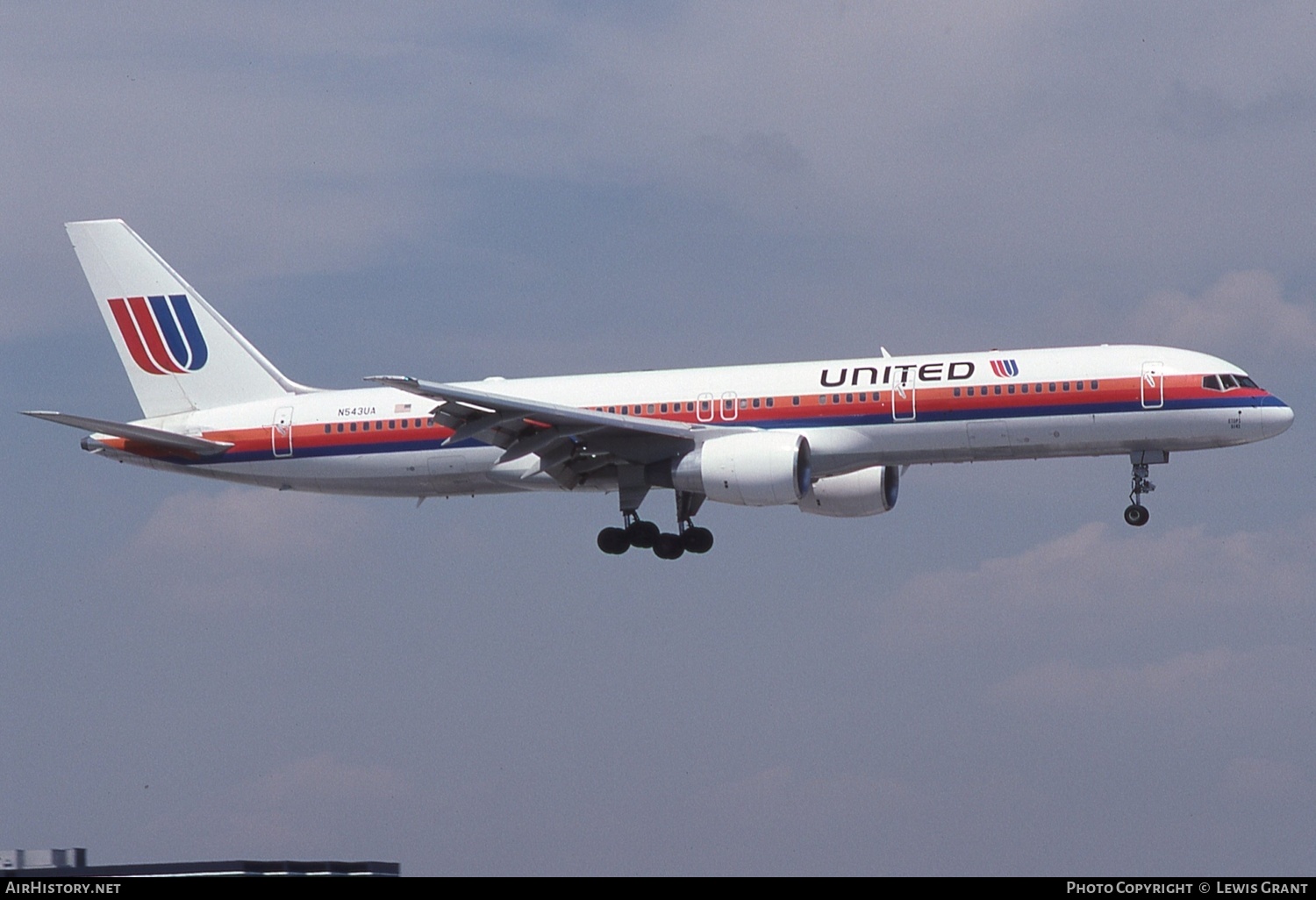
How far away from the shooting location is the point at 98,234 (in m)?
63.5

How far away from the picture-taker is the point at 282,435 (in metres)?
57.2

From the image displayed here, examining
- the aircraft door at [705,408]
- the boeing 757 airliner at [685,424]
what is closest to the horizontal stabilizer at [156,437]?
the boeing 757 airliner at [685,424]

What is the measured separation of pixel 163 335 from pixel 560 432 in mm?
16146

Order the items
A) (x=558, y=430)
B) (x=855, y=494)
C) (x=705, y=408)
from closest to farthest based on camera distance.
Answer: (x=558, y=430), (x=705, y=408), (x=855, y=494)

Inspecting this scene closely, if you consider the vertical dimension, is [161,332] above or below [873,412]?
above

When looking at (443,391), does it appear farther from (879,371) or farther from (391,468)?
(879,371)

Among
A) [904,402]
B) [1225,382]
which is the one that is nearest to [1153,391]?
[1225,382]

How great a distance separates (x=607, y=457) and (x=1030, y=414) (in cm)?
1166

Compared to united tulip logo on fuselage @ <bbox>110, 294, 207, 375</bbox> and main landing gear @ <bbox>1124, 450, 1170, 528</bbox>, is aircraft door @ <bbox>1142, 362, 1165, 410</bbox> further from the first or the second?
united tulip logo on fuselage @ <bbox>110, 294, 207, 375</bbox>

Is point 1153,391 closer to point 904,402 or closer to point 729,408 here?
point 904,402

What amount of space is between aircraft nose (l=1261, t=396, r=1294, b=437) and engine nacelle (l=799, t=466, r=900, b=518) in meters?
10.8

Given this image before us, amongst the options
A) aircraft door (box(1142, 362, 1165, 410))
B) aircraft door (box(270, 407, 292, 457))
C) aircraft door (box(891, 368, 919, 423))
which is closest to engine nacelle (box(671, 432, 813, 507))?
aircraft door (box(891, 368, 919, 423))
